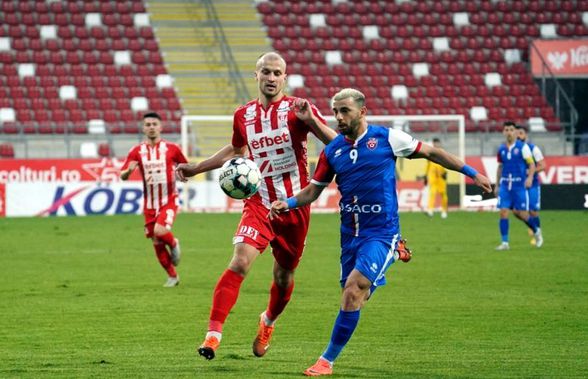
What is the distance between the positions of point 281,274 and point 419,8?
114ft

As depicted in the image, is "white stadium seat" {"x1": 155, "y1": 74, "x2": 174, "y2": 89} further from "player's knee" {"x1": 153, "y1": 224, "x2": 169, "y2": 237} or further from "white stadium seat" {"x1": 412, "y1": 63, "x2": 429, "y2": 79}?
"player's knee" {"x1": 153, "y1": 224, "x2": 169, "y2": 237}

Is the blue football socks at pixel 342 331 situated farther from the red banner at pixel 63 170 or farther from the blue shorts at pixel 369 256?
the red banner at pixel 63 170

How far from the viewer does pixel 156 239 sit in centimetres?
1462

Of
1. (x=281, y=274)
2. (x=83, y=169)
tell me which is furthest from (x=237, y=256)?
(x=83, y=169)

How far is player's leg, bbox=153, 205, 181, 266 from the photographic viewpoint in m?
14.5

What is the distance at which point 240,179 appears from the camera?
8.21 metres

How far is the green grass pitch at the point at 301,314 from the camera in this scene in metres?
8.14

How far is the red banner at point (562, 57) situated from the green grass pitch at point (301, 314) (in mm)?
17672

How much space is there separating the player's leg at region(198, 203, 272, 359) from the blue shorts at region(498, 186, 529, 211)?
1263 cm

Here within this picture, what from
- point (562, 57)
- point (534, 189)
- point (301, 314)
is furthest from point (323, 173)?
point (562, 57)

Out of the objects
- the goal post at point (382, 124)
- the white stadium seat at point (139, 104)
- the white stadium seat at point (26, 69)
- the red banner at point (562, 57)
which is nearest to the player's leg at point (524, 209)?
the goal post at point (382, 124)

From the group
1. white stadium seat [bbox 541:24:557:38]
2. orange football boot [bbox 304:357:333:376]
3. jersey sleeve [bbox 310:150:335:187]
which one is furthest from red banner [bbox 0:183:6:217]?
orange football boot [bbox 304:357:333:376]

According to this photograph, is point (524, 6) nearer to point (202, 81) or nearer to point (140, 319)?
point (202, 81)

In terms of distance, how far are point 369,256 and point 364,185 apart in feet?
1.75
